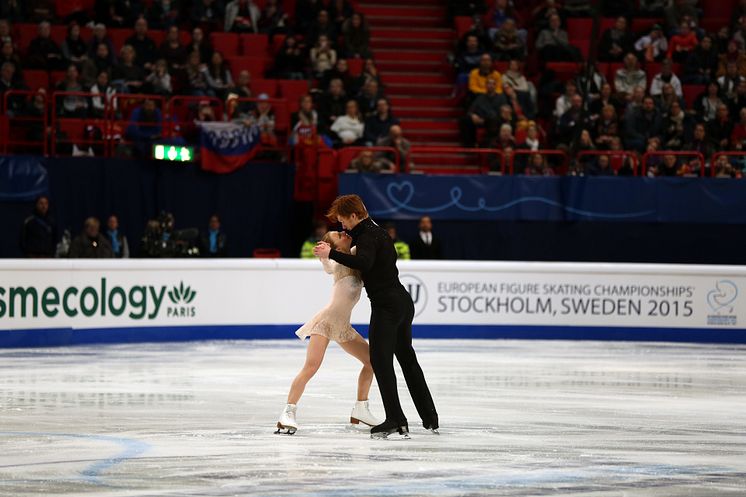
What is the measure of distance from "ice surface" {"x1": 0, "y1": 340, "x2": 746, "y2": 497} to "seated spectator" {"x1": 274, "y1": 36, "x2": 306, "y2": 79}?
7.85m

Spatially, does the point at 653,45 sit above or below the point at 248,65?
above

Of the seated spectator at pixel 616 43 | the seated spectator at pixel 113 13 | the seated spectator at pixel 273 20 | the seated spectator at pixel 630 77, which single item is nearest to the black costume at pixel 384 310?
the seated spectator at pixel 113 13

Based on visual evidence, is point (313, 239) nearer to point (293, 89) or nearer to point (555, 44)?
point (293, 89)

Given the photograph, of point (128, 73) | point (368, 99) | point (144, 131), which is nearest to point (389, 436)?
point (144, 131)

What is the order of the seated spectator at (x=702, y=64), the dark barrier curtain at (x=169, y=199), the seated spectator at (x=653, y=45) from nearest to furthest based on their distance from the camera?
the dark barrier curtain at (x=169, y=199), the seated spectator at (x=702, y=64), the seated spectator at (x=653, y=45)

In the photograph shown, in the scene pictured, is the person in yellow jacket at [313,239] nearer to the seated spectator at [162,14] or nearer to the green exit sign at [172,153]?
the green exit sign at [172,153]

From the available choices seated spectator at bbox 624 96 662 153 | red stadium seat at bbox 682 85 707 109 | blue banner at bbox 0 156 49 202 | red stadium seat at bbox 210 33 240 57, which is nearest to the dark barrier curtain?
blue banner at bbox 0 156 49 202

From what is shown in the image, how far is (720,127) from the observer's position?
23.0 metres

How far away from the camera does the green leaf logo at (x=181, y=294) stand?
693 inches

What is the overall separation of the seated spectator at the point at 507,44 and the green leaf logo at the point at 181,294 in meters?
9.06

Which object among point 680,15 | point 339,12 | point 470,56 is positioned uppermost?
point 680,15

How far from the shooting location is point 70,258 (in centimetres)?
1803

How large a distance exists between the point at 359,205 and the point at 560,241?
480 inches

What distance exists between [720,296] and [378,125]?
19.9ft
